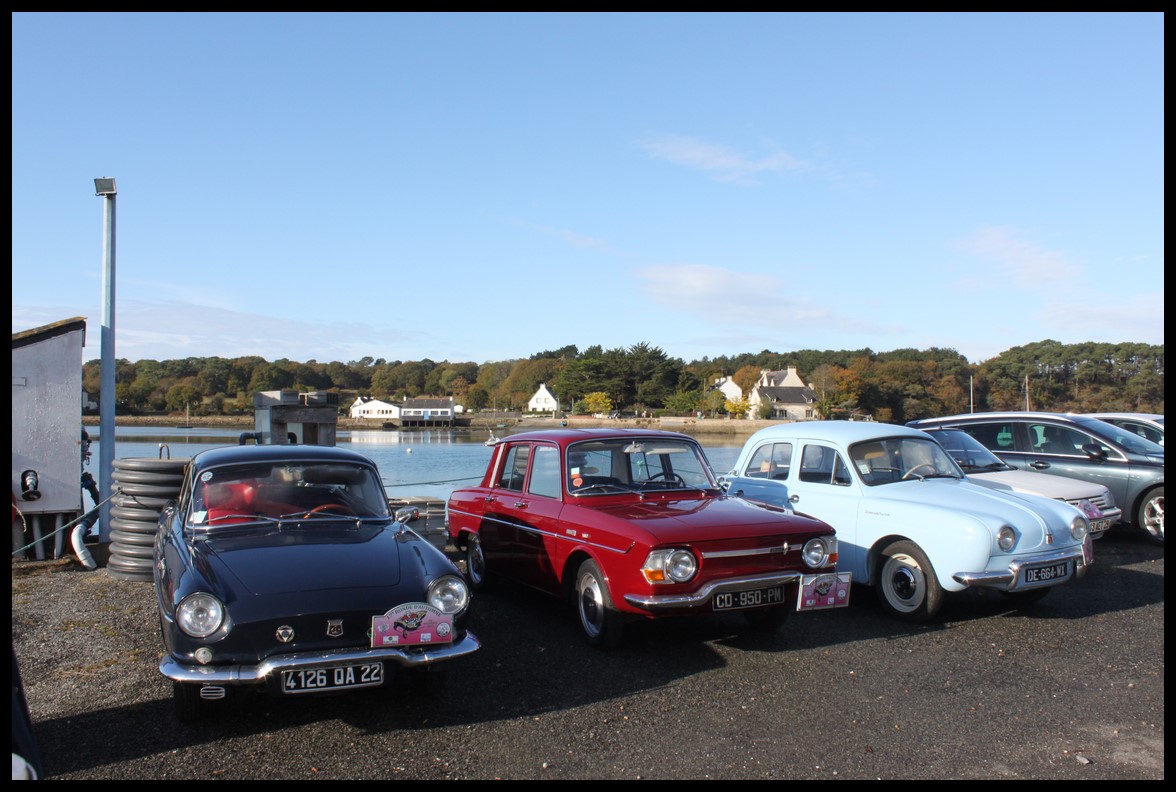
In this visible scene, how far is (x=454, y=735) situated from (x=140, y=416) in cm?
5857

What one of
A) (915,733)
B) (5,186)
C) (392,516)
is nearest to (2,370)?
(5,186)

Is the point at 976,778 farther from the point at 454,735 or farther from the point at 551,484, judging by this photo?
the point at 551,484

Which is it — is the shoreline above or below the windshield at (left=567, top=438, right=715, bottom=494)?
below

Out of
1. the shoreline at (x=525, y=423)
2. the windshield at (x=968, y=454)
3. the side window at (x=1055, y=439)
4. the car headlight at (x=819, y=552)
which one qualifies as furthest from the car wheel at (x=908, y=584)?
the shoreline at (x=525, y=423)

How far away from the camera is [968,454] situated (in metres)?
10.7

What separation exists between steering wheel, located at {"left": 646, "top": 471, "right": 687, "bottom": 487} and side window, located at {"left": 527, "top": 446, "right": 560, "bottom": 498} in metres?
0.83

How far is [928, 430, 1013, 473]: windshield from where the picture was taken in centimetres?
1036

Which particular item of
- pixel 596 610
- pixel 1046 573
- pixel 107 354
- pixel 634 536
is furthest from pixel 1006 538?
pixel 107 354

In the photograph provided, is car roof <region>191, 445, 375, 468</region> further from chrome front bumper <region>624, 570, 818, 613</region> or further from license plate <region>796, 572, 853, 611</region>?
license plate <region>796, 572, 853, 611</region>

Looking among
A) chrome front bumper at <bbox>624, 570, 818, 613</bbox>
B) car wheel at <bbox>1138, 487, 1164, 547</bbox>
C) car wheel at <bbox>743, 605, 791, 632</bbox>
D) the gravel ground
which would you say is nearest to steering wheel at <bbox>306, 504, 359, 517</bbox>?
the gravel ground

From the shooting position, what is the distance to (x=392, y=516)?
21.3 feet

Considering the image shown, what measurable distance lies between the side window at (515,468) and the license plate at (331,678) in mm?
3242

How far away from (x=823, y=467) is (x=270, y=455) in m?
5.23

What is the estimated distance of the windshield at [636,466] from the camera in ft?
23.7
